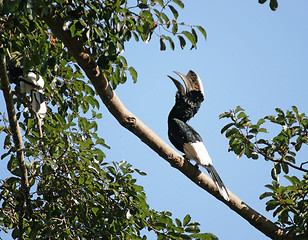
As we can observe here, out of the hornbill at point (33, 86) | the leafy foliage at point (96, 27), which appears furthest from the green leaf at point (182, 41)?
the hornbill at point (33, 86)

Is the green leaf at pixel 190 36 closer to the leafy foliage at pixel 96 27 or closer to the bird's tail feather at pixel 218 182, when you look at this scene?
the leafy foliage at pixel 96 27

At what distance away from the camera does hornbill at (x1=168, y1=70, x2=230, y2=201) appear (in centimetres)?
293

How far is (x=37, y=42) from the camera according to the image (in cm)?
234

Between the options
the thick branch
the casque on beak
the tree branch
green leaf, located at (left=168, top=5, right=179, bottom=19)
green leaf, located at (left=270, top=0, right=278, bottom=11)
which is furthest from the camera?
the casque on beak

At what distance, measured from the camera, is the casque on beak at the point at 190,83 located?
3041 millimetres

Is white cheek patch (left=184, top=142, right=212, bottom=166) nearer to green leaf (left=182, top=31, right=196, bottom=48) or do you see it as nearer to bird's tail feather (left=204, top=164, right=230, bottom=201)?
bird's tail feather (left=204, top=164, right=230, bottom=201)

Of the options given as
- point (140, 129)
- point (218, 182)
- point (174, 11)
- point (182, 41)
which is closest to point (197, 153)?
point (218, 182)

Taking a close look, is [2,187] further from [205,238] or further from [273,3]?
[273,3]

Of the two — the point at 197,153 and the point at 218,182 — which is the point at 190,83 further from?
the point at 218,182

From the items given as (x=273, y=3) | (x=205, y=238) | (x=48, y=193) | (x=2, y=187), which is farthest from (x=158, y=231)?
(x=273, y=3)

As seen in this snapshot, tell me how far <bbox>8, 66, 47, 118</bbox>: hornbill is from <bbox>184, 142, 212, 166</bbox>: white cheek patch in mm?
887

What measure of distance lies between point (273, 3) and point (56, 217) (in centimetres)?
154

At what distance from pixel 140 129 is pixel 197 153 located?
27.4 inches

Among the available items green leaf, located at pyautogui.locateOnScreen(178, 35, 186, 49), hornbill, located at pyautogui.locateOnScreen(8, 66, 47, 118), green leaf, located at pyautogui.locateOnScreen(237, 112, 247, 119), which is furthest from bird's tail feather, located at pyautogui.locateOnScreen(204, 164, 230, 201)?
hornbill, located at pyautogui.locateOnScreen(8, 66, 47, 118)
